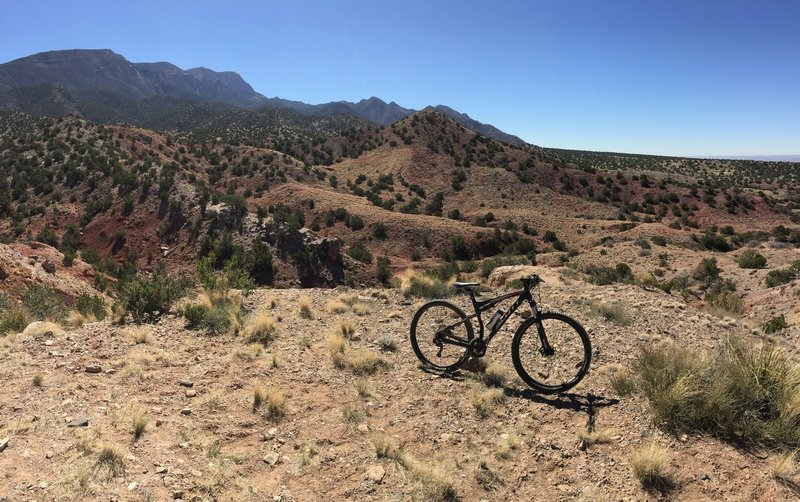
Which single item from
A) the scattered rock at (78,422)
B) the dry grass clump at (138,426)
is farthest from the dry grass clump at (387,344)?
the scattered rock at (78,422)

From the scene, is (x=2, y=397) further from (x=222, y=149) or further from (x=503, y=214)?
(x=222, y=149)

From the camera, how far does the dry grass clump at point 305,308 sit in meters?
9.87

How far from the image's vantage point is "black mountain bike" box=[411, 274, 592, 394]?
621 cm

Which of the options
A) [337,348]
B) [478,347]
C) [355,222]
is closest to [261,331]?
[337,348]

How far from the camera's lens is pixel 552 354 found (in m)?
6.36

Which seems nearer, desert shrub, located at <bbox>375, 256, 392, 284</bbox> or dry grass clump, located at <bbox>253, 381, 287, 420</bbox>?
dry grass clump, located at <bbox>253, 381, 287, 420</bbox>

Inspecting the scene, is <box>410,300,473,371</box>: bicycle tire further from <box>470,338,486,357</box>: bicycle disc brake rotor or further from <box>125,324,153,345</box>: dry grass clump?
<box>125,324,153,345</box>: dry grass clump

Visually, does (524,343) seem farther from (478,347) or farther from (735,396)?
(735,396)

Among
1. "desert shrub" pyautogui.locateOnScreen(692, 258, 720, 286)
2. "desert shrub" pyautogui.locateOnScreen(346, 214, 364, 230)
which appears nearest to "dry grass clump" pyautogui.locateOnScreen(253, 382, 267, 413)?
"desert shrub" pyautogui.locateOnScreen(692, 258, 720, 286)

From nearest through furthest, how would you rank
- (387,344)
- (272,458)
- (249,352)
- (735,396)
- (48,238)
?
1. (272,458)
2. (735,396)
3. (249,352)
4. (387,344)
5. (48,238)

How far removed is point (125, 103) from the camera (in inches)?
4808

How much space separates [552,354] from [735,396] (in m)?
2.03

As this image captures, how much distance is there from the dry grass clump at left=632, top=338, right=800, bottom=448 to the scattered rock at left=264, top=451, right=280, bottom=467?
418 cm

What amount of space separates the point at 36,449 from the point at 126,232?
2454cm
